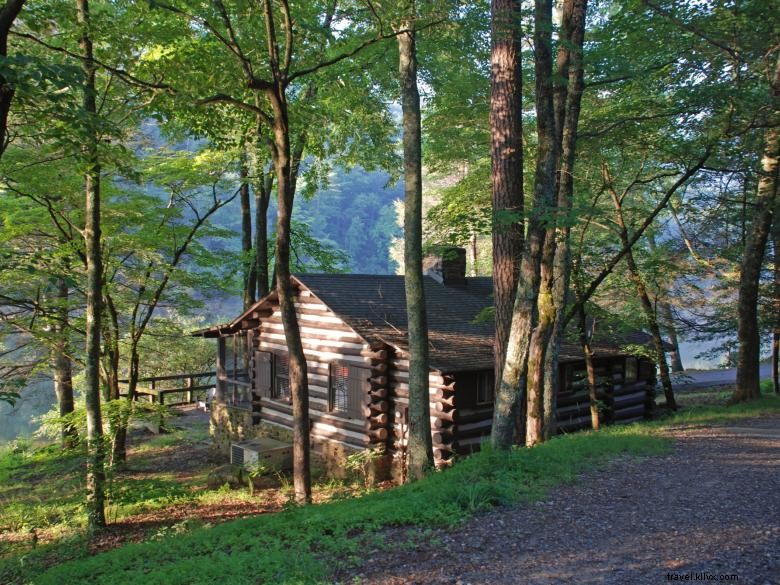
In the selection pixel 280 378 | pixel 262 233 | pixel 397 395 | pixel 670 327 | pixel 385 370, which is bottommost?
pixel 397 395

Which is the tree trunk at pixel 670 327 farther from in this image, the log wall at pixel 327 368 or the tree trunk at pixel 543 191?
the log wall at pixel 327 368

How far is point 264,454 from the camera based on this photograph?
14578 mm

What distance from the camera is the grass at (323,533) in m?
5.29

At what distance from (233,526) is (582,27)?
10.0 meters

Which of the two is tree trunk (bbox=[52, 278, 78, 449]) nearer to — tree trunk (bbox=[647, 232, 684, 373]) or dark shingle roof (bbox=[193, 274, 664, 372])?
dark shingle roof (bbox=[193, 274, 664, 372])

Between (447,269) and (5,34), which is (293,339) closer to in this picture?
(5,34)

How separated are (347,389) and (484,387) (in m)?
3.68

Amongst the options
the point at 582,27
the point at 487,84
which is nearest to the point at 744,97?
the point at 582,27

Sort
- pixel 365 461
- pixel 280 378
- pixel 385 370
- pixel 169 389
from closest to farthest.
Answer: pixel 365 461 < pixel 385 370 < pixel 280 378 < pixel 169 389

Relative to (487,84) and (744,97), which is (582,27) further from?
(487,84)

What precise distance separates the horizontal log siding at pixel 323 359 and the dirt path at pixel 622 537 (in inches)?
315

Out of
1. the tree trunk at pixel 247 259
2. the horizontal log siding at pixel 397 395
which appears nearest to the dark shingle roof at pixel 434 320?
the horizontal log siding at pixel 397 395

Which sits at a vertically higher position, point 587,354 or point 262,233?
point 262,233

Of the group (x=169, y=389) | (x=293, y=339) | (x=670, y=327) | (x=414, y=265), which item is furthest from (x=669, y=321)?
(x=169, y=389)
